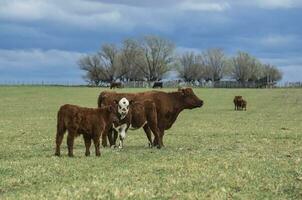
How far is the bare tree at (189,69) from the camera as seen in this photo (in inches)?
7313

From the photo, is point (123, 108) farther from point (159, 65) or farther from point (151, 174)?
point (159, 65)

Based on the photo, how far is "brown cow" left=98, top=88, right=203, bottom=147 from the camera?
19594mm

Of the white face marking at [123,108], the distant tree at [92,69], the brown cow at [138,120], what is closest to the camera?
the white face marking at [123,108]

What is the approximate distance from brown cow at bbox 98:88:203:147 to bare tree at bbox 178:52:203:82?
540 feet

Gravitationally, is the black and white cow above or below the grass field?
above

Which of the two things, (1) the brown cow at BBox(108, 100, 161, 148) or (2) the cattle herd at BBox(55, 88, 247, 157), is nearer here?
(2) the cattle herd at BBox(55, 88, 247, 157)

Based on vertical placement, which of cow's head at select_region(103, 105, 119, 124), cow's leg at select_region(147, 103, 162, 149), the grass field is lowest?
the grass field

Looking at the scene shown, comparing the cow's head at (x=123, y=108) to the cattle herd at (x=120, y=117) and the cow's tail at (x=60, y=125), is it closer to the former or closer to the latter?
the cattle herd at (x=120, y=117)

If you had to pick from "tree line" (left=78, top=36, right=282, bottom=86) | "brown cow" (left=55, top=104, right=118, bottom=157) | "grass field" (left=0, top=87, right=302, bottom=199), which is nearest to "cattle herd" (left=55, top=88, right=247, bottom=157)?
"brown cow" (left=55, top=104, right=118, bottom=157)

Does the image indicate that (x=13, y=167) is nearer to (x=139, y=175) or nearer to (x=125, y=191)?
(x=139, y=175)

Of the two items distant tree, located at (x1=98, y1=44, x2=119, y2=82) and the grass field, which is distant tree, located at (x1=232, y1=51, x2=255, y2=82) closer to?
distant tree, located at (x1=98, y1=44, x2=119, y2=82)

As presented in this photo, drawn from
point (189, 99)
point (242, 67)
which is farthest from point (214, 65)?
point (189, 99)

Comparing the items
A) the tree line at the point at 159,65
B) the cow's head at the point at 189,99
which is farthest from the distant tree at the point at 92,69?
the cow's head at the point at 189,99

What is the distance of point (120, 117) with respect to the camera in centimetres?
1762
